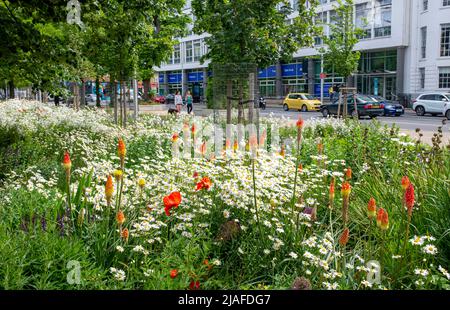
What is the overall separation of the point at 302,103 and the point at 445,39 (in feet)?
38.4

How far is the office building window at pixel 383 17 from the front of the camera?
42875 mm

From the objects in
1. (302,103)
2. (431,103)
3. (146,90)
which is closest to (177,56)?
(146,90)

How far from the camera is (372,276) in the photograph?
10.1 feet

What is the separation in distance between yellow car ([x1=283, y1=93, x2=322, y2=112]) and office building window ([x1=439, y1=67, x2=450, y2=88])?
9261 mm

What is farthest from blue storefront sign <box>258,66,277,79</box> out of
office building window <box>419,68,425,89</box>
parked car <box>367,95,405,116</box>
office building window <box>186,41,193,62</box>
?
parked car <box>367,95,405,116</box>

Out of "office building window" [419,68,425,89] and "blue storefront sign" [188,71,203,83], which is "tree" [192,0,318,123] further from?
"blue storefront sign" [188,71,203,83]

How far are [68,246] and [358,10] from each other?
46.9 m

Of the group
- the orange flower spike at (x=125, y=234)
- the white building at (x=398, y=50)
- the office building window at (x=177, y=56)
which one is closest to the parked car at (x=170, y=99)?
the office building window at (x=177, y=56)

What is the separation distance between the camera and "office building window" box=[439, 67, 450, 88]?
3816cm

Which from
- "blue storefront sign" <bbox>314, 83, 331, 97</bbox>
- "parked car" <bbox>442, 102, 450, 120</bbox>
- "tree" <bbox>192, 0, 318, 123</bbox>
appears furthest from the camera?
"blue storefront sign" <bbox>314, 83, 331, 97</bbox>

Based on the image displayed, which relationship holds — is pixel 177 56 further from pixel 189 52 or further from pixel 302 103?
pixel 302 103

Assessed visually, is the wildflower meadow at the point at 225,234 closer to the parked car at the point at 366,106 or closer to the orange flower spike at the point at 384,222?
the orange flower spike at the point at 384,222

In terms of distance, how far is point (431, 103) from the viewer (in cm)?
3228
